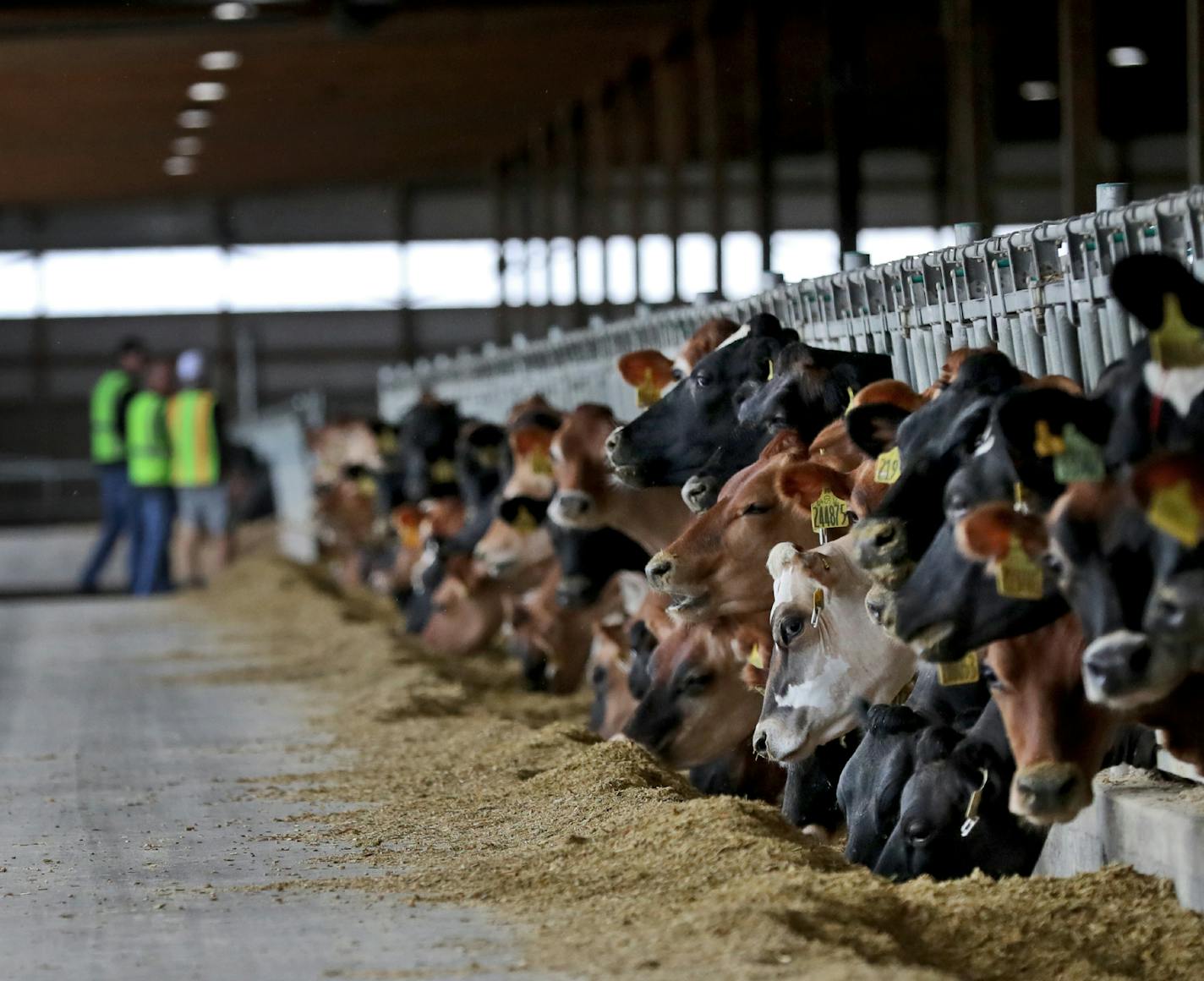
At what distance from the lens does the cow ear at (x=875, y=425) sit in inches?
198

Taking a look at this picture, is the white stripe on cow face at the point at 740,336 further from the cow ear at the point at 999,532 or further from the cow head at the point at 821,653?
the cow ear at the point at 999,532

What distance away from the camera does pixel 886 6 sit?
64.1 feet

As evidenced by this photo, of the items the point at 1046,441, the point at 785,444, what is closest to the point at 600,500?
the point at 785,444

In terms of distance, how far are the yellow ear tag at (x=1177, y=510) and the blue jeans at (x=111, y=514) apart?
61.1ft

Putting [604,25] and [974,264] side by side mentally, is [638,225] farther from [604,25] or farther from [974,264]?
[974,264]

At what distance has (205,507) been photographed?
21.2 metres

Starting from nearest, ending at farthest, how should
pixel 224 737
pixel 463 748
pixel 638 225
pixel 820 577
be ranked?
pixel 820 577, pixel 463 748, pixel 224 737, pixel 638 225

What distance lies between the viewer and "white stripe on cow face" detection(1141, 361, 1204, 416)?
12.4 feet

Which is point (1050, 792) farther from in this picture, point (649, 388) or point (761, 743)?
point (649, 388)

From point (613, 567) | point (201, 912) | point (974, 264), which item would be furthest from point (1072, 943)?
point (613, 567)

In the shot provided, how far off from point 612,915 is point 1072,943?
913mm

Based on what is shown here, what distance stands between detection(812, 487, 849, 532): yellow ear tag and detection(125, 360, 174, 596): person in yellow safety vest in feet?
50.0

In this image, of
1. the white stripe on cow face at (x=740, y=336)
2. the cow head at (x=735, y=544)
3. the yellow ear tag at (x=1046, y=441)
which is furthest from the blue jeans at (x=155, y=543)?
the yellow ear tag at (x=1046, y=441)

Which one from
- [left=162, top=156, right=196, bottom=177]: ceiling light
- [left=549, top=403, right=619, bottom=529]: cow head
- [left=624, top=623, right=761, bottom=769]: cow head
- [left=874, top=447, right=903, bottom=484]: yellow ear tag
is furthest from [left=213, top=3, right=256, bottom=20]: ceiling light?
[left=874, top=447, right=903, bottom=484]: yellow ear tag
